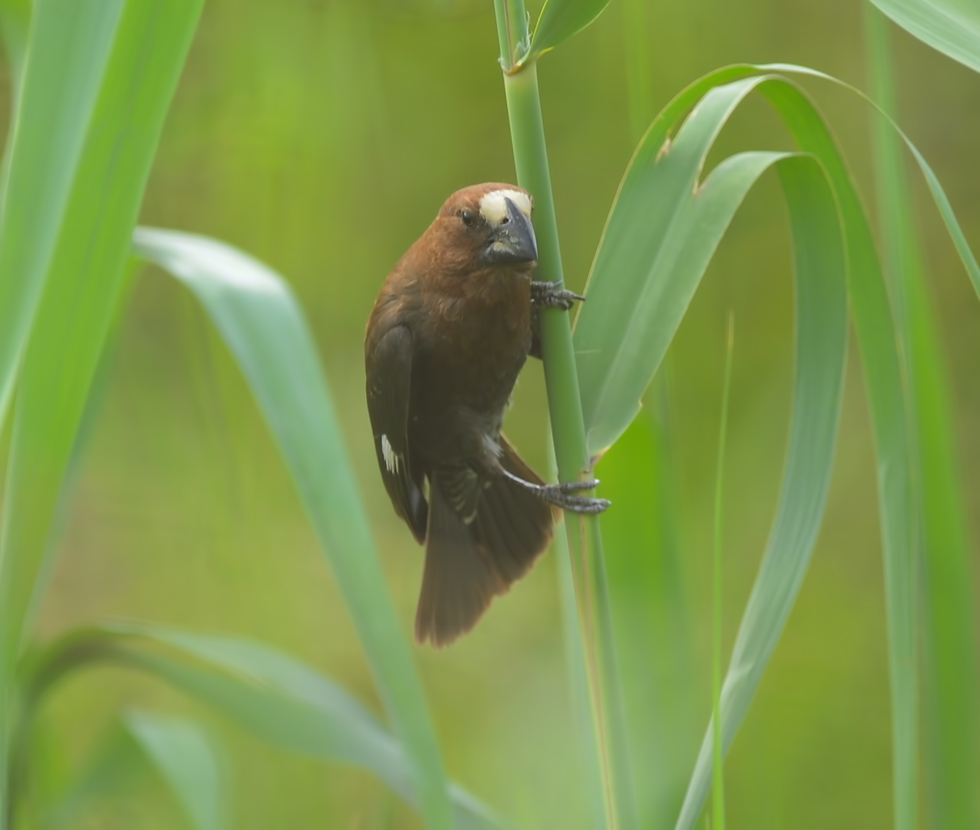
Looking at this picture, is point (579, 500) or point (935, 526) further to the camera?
point (935, 526)

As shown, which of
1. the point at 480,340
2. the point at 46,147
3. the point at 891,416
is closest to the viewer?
the point at 46,147

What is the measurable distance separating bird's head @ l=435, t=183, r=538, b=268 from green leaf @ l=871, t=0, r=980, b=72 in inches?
15.8

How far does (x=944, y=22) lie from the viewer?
87 centimetres

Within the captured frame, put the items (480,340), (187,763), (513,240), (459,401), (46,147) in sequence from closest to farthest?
(46,147) < (513,240) < (187,763) < (480,340) < (459,401)

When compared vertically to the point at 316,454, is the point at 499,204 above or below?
above

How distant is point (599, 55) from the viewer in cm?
245

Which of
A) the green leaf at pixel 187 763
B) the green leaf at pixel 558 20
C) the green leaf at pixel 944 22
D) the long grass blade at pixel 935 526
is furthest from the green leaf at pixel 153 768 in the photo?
the green leaf at pixel 944 22

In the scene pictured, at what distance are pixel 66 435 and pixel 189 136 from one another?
6.10 feet

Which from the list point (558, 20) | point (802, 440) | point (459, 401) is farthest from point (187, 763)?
point (558, 20)

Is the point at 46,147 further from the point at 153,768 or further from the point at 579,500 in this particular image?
the point at 153,768

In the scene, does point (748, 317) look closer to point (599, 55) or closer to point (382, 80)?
point (599, 55)

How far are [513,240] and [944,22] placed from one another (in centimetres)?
54

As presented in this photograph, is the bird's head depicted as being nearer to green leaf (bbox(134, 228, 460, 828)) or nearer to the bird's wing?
the bird's wing

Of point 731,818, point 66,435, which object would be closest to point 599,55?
point 731,818
